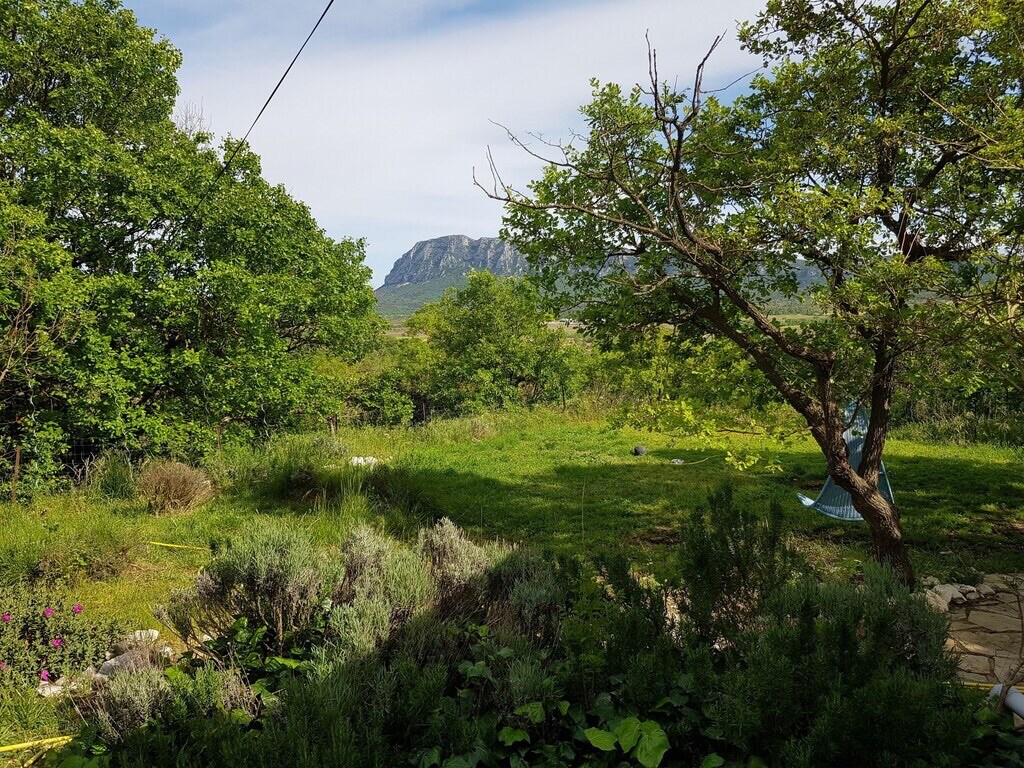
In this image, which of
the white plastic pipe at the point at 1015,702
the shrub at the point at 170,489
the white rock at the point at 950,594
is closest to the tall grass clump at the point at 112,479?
the shrub at the point at 170,489

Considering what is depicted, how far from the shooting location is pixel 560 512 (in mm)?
6828

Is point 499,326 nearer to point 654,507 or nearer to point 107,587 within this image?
point 654,507

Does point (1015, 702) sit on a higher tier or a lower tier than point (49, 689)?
higher

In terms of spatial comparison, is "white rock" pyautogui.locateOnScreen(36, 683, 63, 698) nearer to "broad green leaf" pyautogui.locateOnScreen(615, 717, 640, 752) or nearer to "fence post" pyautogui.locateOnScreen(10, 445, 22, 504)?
"broad green leaf" pyautogui.locateOnScreen(615, 717, 640, 752)

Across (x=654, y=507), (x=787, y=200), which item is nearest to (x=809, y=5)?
(x=787, y=200)

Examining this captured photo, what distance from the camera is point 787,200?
3.26 m

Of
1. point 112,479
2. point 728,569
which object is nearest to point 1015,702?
point 728,569

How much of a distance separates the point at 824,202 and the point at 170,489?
24.3 ft

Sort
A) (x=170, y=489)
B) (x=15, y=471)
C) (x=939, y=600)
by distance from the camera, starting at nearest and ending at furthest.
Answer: (x=939, y=600), (x=170, y=489), (x=15, y=471)

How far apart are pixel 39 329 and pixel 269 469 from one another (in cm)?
331

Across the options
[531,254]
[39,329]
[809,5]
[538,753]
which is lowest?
[538,753]

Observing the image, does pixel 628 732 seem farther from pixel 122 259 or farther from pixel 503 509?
pixel 122 259

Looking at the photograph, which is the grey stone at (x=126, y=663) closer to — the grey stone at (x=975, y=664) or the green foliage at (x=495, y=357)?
the grey stone at (x=975, y=664)

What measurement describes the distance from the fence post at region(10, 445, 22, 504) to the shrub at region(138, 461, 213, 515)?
60.6 inches
